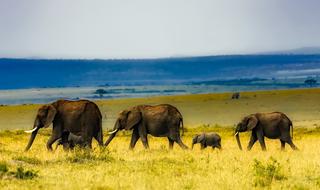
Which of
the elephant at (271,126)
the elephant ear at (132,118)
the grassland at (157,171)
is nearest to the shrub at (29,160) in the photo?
the grassland at (157,171)

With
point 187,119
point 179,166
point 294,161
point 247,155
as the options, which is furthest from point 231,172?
point 187,119

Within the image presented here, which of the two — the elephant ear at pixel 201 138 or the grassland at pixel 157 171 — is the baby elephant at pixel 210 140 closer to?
the elephant ear at pixel 201 138

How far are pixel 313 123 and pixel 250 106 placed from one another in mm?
21722

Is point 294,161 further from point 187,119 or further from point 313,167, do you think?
point 187,119

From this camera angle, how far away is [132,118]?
29281mm

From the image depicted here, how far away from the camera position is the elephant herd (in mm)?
25891

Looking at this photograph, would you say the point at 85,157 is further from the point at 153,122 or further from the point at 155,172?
the point at 153,122

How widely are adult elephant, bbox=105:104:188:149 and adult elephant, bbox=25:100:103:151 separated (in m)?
3.14

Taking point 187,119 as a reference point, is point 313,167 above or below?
above

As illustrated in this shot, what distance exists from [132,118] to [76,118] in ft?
12.8

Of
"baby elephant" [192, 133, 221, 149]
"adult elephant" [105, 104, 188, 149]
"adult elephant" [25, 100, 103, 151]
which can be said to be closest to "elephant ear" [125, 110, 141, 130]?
"adult elephant" [105, 104, 188, 149]

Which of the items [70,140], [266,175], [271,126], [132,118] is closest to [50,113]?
[70,140]

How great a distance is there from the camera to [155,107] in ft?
96.6

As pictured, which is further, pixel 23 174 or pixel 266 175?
pixel 266 175
